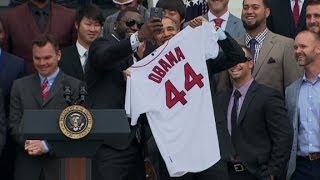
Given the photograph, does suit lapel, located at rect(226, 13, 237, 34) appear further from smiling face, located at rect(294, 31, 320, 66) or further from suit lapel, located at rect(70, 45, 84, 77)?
suit lapel, located at rect(70, 45, 84, 77)

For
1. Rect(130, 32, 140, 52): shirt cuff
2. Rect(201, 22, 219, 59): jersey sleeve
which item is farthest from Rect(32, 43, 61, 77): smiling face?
Rect(201, 22, 219, 59): jersey sleeve

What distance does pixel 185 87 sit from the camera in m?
7.67

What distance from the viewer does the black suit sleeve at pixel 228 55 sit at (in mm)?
7754

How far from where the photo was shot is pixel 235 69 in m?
8.20

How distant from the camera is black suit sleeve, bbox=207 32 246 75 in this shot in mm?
7754

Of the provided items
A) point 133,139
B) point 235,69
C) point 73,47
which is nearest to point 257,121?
point 235,69

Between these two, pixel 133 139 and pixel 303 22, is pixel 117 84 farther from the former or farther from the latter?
pixel 303 22

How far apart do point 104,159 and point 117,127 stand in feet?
3.60

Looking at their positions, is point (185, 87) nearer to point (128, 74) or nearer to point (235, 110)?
point (128, 74)

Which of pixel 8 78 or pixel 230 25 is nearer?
pixel 8 78

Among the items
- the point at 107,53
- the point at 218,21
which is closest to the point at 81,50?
the point at 107,53

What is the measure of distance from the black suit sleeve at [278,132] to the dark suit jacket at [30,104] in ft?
5.45

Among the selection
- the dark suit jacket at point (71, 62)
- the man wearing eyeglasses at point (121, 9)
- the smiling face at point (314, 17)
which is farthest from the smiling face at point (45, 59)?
the smiling face at point (314, 17)

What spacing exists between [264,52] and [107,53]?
168 centimetres
